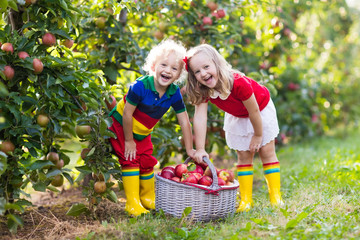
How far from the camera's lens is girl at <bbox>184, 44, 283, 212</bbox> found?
2.51m

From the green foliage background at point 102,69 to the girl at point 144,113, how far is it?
0.35ft

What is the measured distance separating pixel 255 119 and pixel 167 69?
0.65 meters

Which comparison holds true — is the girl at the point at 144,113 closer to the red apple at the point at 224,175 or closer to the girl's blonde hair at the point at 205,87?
the girl's blonde hair at the point at 205,87

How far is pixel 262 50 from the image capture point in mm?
5297

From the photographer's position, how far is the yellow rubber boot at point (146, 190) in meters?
2.77

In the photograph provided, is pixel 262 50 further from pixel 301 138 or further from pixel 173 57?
pixel 173 57

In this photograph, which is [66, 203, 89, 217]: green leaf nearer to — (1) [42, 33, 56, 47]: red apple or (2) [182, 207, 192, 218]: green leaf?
(2) [182, 207, 192, 218]: green leaf

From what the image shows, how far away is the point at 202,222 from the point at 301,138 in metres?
3.93

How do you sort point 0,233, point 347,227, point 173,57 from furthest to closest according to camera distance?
point 173,57 < point 0,233 < point 347,227

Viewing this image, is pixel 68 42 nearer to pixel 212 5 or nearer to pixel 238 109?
pixel 238 109

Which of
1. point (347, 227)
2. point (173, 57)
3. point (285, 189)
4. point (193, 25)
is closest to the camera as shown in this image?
point (347, 227)

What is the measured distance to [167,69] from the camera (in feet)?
8.14

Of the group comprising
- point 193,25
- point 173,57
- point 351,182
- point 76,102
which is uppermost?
point 193,25

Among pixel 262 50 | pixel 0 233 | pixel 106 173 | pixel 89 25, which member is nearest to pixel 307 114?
pixel 262 50
